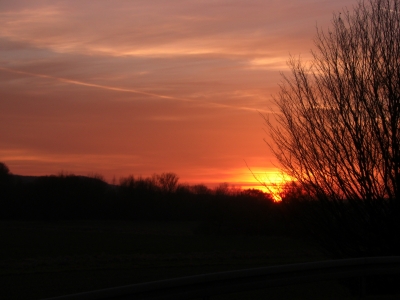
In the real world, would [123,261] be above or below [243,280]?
below

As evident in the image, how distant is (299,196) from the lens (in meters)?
12.3

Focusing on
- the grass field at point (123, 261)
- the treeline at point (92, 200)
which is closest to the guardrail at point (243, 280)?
the grass field at point (123, 261)

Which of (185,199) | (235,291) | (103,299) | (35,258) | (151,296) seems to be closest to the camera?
(103,299)

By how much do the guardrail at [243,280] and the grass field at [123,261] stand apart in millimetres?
500

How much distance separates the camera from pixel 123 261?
1249 inches

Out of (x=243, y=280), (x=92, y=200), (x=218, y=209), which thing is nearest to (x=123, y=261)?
(x=243, y=280)

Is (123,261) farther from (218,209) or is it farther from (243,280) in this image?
(218,209)

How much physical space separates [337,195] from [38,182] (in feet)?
278

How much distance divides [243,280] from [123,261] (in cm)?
2645

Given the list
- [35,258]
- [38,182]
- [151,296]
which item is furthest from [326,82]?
[38,182]

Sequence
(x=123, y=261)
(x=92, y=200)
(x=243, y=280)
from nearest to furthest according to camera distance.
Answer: (x=243, y=280) → (x=123, y=261) → (x=92, y=200)

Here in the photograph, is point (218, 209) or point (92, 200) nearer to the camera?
point (218, 209)

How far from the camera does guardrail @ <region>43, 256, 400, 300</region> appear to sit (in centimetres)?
519

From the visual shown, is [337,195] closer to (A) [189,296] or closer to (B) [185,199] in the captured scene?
(A) [189,296]
